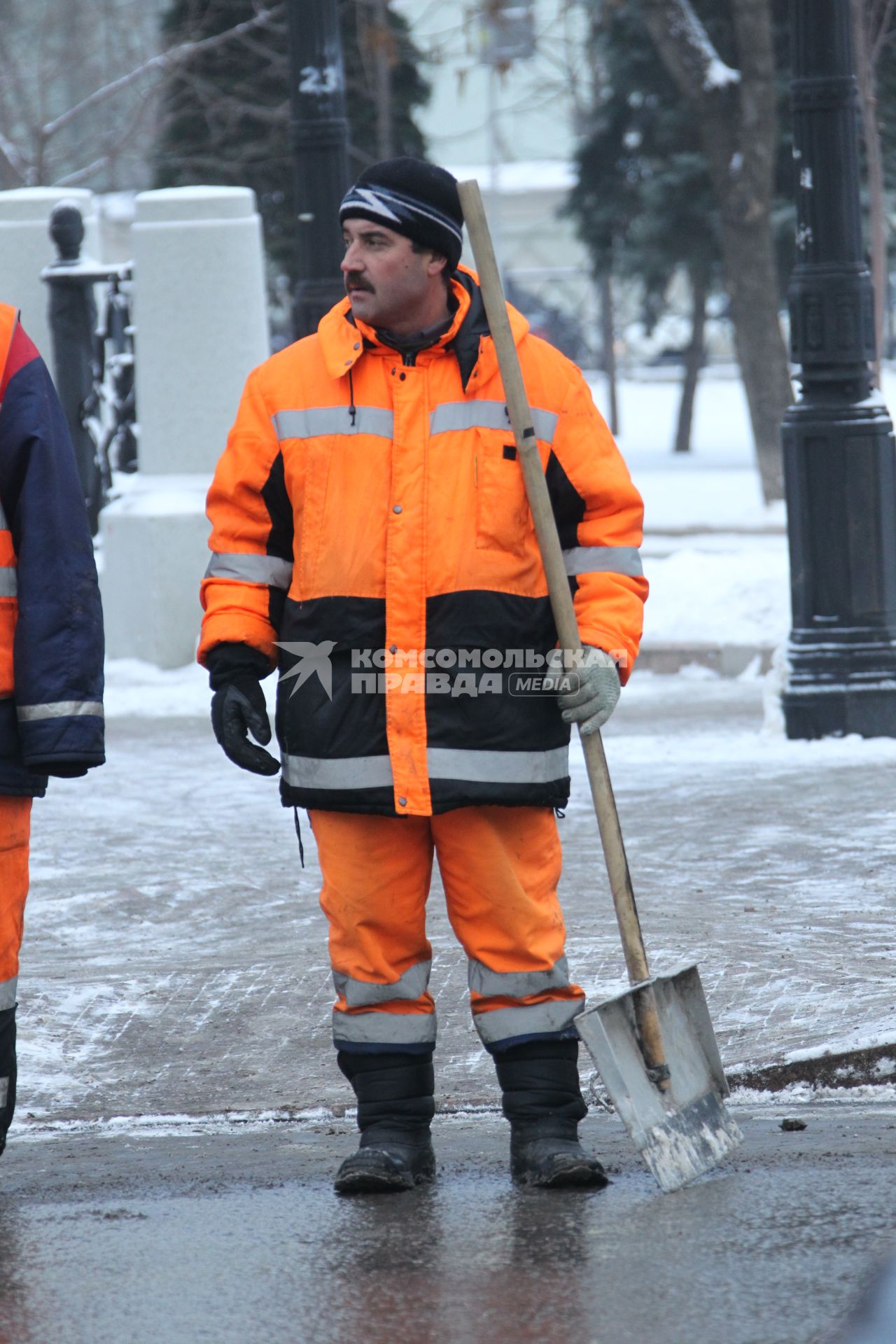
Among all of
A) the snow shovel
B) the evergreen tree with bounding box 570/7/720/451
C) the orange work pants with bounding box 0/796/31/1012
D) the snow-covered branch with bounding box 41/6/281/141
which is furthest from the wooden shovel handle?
the evergreen tree with bounding box 570/7/720/451

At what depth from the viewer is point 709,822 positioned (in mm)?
6781

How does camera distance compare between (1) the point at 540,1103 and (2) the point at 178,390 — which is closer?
(1) the point at 540,1103

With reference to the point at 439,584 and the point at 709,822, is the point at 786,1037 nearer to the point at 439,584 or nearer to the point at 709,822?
the point at 439,584

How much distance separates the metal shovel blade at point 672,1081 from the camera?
11.7ft

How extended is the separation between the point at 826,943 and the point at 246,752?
211 centimetres

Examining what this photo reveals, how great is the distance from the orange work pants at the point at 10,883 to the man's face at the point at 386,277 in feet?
3.47

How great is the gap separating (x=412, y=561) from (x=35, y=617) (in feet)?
2.14

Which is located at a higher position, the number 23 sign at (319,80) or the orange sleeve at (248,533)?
the number 23 sign at (319,80)

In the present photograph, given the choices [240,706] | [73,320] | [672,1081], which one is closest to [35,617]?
[240,706]

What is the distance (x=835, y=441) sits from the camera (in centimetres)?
809

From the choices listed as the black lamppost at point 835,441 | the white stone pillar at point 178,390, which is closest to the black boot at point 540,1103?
the black lamppost at point 835,441

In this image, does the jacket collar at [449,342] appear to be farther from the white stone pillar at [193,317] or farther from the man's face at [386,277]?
the white stone pillar at [193,317]

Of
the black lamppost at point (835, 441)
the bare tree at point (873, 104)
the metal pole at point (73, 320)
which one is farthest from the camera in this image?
the bare tree at point (873, 104)

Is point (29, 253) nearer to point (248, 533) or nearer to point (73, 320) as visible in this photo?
point (73, 320)
